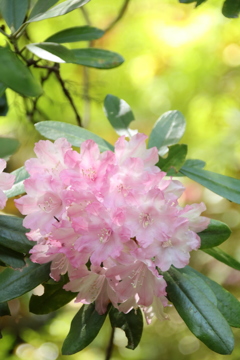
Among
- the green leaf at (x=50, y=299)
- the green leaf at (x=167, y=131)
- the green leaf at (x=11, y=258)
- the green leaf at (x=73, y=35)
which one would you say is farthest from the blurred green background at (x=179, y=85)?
the green leaf at (x=11, y=258)

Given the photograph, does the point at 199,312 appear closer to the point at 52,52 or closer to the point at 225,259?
the point at 225,259

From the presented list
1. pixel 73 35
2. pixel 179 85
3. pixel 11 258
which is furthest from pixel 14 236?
pixel 179 85

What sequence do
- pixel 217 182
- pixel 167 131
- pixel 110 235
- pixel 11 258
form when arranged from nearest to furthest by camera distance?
pixel 110 235 < pixel 11 258 < pixel 217 182 < pixel 167 131

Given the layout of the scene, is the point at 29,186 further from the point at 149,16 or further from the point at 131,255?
the point at 149,16

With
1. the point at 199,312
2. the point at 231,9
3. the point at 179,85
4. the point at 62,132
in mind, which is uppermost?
the point at 231,9

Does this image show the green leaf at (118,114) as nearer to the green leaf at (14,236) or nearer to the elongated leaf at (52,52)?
the elongated leaf at (52,52)
